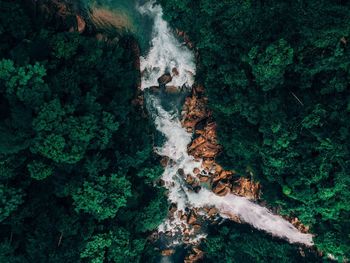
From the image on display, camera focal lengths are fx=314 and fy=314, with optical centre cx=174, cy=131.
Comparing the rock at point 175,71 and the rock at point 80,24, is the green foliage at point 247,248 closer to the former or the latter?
the rock at point 175,71

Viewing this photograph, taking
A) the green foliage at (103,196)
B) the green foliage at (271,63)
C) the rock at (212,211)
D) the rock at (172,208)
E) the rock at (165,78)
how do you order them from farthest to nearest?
the rock at (212,211)
the rock at (172,208)
the rock at (165,78)
the green foliage at (103,196)
the green foliage at (271,63)

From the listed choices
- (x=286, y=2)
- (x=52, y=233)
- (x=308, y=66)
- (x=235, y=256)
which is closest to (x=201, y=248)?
(x=235, y=256)

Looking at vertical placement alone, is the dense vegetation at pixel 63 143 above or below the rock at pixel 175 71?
below

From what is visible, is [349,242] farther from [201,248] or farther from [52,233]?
[52,233]

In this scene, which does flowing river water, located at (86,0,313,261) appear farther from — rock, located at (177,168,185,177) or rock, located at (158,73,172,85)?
rock, located at (158,73,172,85)

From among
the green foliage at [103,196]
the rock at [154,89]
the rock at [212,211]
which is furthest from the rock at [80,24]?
the rock at [212,211]

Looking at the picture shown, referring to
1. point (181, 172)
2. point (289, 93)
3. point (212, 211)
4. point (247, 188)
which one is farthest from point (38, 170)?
point (247, 188)
